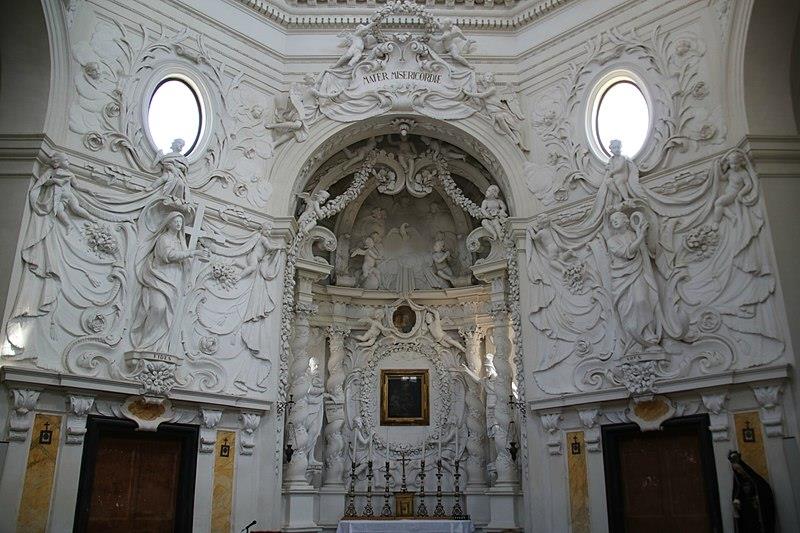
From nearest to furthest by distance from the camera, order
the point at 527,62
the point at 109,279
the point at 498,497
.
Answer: the point at 109,279, the point at 498,497, the point at 527,62

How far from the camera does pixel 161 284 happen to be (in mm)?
12148

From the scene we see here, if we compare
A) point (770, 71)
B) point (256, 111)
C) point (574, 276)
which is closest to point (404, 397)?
point (574, 276)

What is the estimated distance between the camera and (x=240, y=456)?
12.8 meters

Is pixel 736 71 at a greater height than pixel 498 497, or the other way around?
pixel 736 71

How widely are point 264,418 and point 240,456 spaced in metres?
0.82

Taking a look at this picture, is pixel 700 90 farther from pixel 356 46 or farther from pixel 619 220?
pixel 356 46

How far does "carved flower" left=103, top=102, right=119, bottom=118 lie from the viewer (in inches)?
490

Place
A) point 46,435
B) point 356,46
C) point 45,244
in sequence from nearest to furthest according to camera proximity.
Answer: point 46,435 < point 45,244 < point 356,46

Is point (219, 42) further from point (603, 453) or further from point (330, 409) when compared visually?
point (603, 453)

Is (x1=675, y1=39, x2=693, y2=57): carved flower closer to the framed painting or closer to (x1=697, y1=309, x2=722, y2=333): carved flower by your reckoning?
(x1=697, y1=309, x2=722, y2=333): carved flower

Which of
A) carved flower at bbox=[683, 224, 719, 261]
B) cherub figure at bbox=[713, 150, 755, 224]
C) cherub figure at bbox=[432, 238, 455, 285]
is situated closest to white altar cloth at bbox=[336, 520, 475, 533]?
cherub figure at bbox=[432, 238, 455, 285]

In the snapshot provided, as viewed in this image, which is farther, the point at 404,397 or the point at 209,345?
the point at 404,397

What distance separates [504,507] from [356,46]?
9.88 metres

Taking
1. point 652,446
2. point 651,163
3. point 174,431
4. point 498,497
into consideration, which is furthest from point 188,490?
point 651,163
